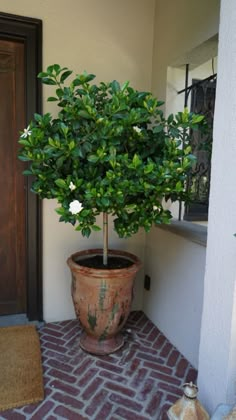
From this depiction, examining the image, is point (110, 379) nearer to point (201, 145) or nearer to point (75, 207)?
point (75, 207)

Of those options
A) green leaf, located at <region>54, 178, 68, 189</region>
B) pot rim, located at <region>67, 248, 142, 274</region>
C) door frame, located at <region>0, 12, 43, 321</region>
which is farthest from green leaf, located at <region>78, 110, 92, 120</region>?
pot rim, located at <region>67, 248, 142, 274</region>

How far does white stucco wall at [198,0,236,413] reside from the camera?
1.21 metres

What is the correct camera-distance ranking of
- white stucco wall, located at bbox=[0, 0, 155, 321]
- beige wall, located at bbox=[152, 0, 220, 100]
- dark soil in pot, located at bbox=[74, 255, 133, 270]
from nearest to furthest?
beige wall, located at bbox=[152, 0, 220, 100]
dark soil in pot, located at bbox=[74, 255, 133, 270]
white stucco wall, located at bbox=[0, 0, 155, 321]

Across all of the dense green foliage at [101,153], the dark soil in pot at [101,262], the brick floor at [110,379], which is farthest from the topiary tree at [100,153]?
the brick floor at [110,379]

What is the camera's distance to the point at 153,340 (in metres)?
2.21

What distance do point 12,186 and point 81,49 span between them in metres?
1.18

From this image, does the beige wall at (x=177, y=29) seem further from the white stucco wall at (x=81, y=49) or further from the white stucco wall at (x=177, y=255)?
the white stucco wall at (x=81, y=49)

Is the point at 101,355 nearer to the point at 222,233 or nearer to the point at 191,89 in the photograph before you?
the point at 222,233

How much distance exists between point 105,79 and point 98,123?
1.03 m

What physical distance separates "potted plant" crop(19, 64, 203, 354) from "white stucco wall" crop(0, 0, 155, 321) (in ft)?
1.74

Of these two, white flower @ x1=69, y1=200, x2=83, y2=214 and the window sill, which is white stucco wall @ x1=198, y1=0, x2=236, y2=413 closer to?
the window sill

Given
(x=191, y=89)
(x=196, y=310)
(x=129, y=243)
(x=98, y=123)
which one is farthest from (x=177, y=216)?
(x=98, y=123)

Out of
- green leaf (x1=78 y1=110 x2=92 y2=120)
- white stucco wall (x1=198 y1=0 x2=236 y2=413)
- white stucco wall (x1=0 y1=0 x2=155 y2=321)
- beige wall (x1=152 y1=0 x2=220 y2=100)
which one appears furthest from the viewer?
white stucco wall (x1=0 y1=0 x2=155 y2=321)

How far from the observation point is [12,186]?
91.2 inches
